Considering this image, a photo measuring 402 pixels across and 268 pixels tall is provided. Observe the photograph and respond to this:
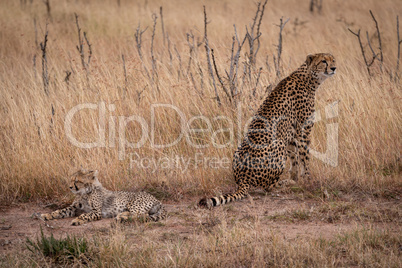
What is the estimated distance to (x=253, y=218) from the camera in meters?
4.13

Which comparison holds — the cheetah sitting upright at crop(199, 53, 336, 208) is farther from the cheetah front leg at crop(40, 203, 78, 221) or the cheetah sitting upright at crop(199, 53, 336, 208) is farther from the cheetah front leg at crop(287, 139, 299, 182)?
the cheetah front leg at crop(40, 203, 78, 221)

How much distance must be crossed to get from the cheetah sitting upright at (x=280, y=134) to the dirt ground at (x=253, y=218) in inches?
7.6

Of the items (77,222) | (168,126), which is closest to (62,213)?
(77,222)

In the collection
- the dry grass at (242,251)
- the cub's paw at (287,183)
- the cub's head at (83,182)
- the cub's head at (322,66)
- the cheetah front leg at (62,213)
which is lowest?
the dry grass at (242,251)

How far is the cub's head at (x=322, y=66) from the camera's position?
4.94 m

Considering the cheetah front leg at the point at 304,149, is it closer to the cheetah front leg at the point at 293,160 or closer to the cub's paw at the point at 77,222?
the cheetah front leg at the point at 293,160

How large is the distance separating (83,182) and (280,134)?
1.91 m

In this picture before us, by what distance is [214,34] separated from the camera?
35.6ft

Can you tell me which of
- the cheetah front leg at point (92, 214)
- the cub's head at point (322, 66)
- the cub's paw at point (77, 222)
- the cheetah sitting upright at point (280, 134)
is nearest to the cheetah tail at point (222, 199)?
the cheetah sitting upright at point (280, 134)

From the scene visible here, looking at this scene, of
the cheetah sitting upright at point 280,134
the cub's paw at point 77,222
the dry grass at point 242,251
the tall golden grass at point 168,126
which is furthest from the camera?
the tall golden grass at point 168,126

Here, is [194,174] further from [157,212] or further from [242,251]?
[242,251]

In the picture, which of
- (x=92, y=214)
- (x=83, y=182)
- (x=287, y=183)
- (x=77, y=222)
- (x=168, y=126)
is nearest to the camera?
(x=77, y=222)

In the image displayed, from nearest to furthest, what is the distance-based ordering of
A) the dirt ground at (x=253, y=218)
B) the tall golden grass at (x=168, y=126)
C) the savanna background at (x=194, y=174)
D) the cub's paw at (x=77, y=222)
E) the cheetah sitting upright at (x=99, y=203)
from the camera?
the savanna background at (x=194, y=174) < the dirt ground at (x=253, y=218) < the cub's paw at (x=77, y=222) < the cheetah sitting upright at (x=99, y=203) < the tall golden grass at (x=168, y=126)

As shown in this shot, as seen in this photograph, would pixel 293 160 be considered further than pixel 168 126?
No
